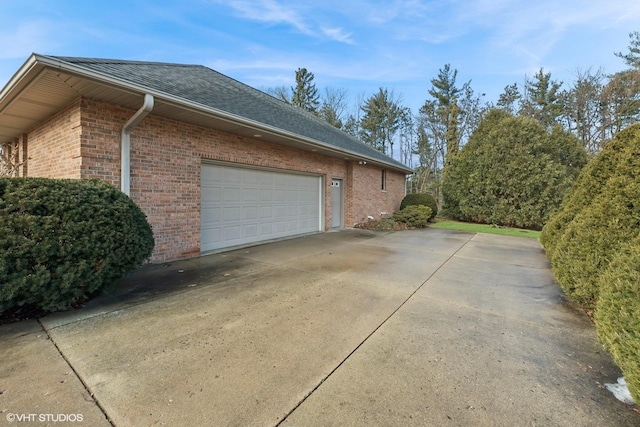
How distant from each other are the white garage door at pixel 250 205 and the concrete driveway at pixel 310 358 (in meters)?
2.44

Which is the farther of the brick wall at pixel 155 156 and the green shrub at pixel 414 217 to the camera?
the green shrub at pixel 414 217

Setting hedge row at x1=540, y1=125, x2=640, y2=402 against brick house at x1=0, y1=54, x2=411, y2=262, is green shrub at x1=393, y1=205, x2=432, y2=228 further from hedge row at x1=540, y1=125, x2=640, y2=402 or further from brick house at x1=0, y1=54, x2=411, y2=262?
hedge row at x1=540, y1=125, x2=640, y2=402

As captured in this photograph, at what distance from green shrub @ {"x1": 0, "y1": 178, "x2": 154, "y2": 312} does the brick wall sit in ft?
5.43

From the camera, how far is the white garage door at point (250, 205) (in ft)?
21.9

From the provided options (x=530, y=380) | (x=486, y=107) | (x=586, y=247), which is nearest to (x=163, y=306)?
(x=530, y=380)

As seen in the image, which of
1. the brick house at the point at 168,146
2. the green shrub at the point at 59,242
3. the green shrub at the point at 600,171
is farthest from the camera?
the brick house at the point at 168,146

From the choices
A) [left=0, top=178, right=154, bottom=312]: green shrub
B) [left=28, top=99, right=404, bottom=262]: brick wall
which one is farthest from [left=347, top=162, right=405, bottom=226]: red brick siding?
[left=0, top=178, right=154, bottom=312]: green shrub

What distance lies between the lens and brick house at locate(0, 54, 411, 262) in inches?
180

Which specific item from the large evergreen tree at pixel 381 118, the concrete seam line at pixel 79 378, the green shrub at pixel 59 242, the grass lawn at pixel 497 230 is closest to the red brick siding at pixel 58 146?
the green shrub at pixel 59 242

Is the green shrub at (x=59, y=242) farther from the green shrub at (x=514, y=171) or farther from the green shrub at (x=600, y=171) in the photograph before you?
the green shrub at (x=514, y=171)

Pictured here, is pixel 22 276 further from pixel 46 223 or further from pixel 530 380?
pixel 530 380

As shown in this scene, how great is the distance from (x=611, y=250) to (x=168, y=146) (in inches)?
280

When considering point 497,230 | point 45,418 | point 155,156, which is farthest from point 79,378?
point 497,230

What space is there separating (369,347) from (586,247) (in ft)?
10.3
